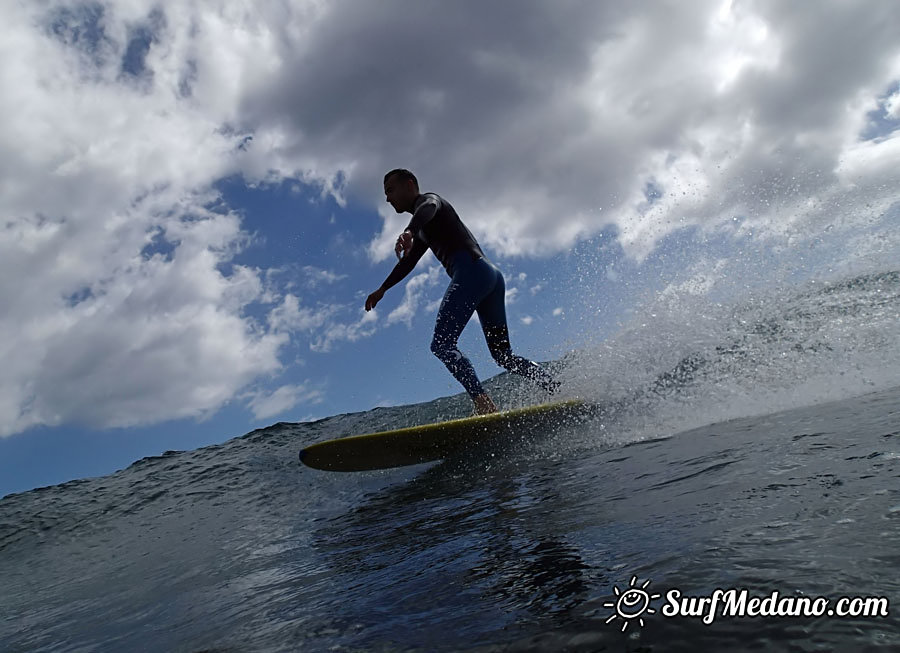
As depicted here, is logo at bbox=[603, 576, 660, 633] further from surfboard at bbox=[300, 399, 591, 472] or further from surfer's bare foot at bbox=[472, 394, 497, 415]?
surfer's bare foot at bbox=[472, 394, 497, 415]

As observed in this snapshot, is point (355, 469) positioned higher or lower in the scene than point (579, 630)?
higher

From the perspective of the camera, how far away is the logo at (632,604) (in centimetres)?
111

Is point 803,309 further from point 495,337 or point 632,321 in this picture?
point 495,337

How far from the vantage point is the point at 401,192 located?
5.71m

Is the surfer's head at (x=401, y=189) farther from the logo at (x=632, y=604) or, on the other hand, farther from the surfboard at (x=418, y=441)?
the logo at (x=632, y=604)

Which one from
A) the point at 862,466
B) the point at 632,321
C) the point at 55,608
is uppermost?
the point at 632,321

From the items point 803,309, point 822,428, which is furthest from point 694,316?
point 822,428

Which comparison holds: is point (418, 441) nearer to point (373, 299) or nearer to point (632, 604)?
point (373, 299)

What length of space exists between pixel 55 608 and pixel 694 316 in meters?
5.91

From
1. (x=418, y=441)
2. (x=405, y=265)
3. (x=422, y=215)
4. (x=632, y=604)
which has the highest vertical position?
(x=422, y=215)

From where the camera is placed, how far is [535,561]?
1643 millimetres

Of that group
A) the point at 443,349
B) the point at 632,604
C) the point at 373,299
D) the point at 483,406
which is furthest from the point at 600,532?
the point at 373,299

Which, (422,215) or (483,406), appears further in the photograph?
(422,215)

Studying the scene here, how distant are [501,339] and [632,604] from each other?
4.75 m
